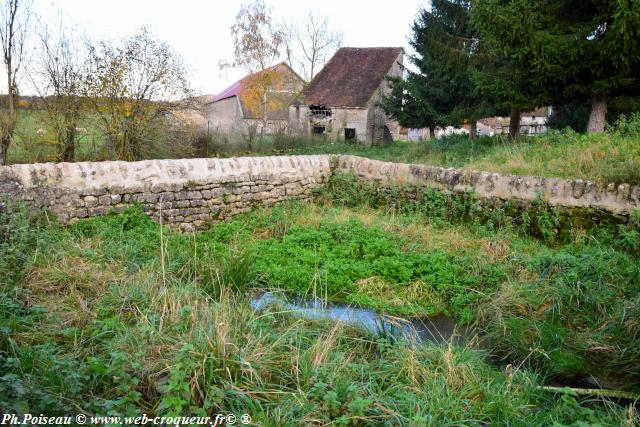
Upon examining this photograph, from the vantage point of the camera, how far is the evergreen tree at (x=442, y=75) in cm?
1644

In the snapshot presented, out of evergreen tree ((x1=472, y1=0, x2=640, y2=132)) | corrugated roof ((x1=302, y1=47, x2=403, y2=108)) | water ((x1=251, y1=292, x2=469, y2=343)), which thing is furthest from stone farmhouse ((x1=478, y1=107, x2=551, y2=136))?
water ((x1=251, y1=292, x2=469, y2=343))

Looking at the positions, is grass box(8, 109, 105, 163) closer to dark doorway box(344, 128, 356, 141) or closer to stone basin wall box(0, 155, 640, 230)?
stone basin wall box(0, 155, 640, 230)

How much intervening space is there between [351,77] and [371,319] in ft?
86.2

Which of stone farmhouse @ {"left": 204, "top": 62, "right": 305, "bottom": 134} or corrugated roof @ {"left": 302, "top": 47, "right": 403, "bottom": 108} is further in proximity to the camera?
corrugated roof @ {"left": 302, "top": 47, "right": 403, "bottom": 108}

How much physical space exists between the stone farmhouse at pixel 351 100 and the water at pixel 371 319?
22.0m

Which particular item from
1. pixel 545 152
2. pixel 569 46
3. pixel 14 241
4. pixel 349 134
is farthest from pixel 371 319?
pixel 349 134

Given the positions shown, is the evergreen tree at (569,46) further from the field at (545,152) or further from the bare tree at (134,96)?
the bare tree at (134,96)

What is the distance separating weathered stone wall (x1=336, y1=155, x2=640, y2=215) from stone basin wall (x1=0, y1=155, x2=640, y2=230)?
1 cm

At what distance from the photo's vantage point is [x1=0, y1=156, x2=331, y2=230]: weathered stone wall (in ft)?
21.0

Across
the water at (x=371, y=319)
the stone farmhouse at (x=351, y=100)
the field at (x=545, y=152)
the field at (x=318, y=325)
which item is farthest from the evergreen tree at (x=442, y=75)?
the water at (x=371, y=319)

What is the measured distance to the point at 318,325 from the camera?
438 centimetres

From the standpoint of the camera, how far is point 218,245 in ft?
22.1

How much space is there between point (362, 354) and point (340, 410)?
3.23 feet

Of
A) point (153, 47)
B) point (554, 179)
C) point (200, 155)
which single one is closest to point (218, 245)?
point (554, 179)
